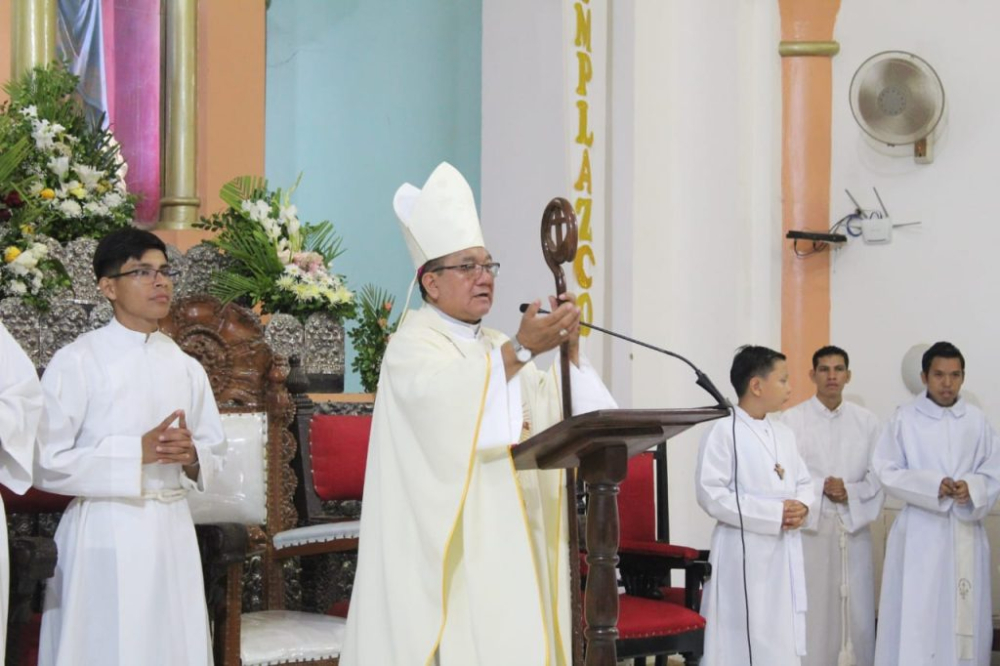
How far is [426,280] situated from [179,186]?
10.4 feet

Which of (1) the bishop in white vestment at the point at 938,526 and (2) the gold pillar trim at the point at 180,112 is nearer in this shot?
(2) the gold pillar trim at the point at 180,112

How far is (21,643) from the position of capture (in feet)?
13.5

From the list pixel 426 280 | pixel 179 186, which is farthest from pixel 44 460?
pixel 179 186

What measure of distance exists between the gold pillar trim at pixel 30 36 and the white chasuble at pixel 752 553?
360 cm

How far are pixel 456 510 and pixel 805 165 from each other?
19.6 ft

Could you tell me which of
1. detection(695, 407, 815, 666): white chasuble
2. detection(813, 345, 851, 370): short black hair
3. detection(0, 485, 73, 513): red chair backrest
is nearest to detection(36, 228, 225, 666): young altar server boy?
detection(0, 485, 73, 513): red chair backrest

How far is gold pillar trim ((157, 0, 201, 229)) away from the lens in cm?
679

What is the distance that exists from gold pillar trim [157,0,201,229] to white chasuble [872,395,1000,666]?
4035mm

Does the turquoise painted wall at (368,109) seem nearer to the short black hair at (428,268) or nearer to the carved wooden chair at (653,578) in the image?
the carved wooden chair at (653,578)

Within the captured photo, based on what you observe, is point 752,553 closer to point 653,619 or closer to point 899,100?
point 653,619

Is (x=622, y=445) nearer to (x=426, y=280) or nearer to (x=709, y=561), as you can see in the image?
(x=426, y=280)

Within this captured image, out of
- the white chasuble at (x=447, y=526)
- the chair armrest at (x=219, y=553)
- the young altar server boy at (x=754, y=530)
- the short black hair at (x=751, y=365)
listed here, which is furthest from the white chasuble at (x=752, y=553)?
the chair armrest at (x=219, y=553)

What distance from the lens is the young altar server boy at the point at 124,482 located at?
413 centimetres

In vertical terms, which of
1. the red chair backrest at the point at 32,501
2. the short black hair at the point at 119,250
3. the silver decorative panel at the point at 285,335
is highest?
the short black hair at the point at 119,250
